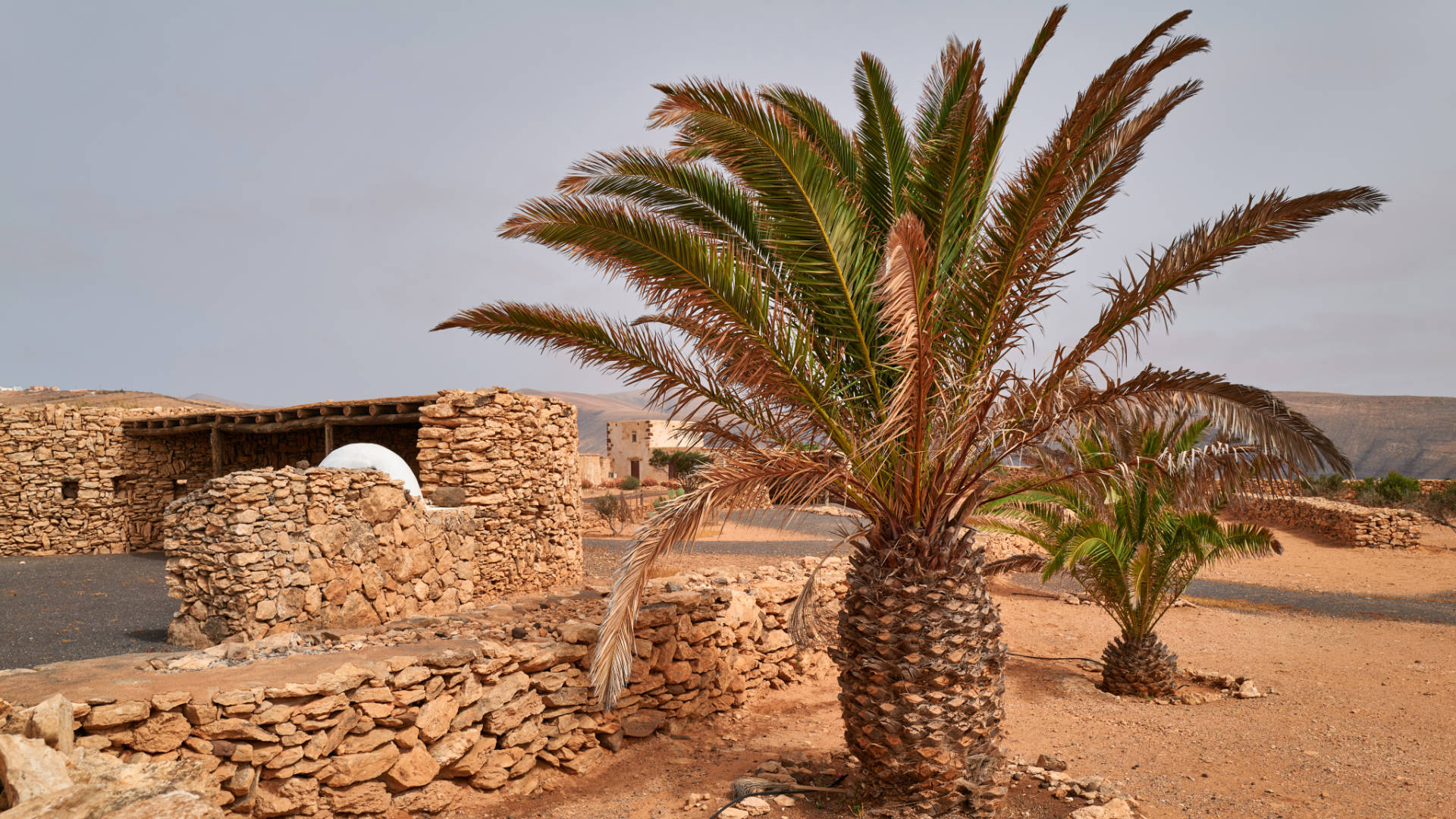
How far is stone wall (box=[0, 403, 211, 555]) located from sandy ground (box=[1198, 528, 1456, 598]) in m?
23.8

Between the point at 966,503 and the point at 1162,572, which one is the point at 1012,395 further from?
the point at 1162,572

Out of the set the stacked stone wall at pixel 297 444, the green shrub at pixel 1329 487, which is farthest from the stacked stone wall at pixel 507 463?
the green shrub at pixel 1329 487

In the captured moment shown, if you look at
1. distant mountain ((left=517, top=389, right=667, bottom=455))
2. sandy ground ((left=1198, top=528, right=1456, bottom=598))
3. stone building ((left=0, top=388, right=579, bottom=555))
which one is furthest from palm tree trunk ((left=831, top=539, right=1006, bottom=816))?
distant mountain ((left=517, top=389, right=667, bottom=455))

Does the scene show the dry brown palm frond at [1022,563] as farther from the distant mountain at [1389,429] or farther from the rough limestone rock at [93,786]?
the distant mountain at [1389,429]

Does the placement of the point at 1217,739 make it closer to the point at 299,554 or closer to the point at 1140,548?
the point at 1140,548

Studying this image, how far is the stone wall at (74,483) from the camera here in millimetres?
16203

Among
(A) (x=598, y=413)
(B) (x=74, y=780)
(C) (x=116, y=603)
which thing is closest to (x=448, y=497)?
(C) (x=116, y=603)

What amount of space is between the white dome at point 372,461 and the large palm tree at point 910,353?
236 inches

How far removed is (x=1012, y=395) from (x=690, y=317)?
2.12m

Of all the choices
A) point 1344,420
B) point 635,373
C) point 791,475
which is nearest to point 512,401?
point 635,373

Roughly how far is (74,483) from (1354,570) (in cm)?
2889

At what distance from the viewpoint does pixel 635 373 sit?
526 cm

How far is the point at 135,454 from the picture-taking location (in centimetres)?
1725

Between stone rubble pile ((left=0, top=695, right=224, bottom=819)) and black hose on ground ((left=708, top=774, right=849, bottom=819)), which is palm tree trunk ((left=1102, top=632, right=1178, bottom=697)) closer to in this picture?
black hose on ground ((left=708, top=774, right=849, bottom=819))
